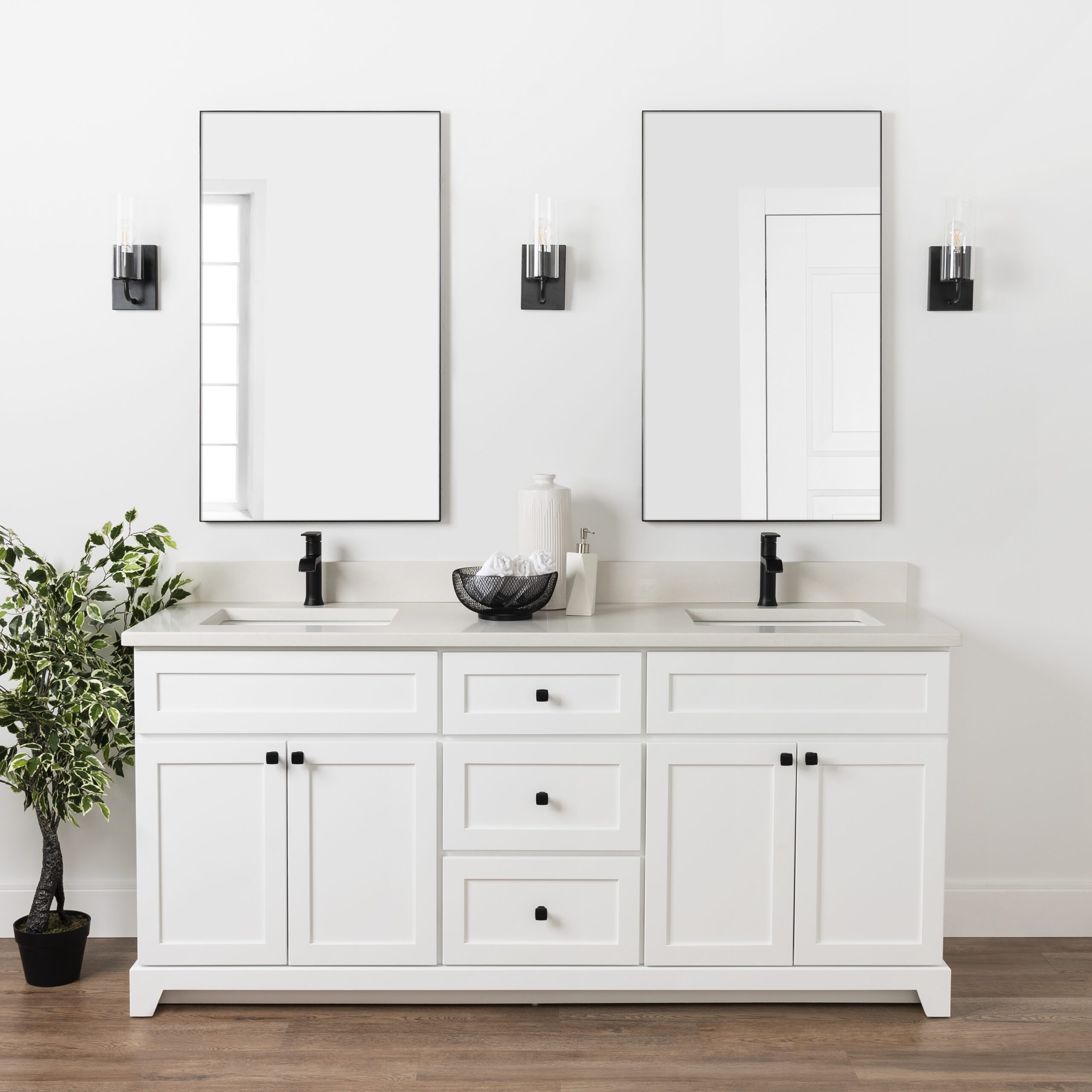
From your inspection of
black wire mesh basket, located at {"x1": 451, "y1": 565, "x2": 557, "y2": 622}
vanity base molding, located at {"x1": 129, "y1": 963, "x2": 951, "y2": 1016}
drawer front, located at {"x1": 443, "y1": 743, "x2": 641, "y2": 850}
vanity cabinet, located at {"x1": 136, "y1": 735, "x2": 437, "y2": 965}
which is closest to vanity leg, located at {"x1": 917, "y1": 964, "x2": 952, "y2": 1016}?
vanity base molding, located at {"x1": 129, "y1": 963, "x2": 951, "y2": 1016}

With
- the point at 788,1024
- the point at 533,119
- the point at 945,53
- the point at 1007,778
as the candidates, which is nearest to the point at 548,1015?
the point at 788,1024

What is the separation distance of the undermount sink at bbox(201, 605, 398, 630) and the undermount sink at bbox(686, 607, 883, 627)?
809 millimetres

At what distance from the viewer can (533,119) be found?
8.48 feet

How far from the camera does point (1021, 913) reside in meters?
2.68

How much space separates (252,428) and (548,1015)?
5.44 ft

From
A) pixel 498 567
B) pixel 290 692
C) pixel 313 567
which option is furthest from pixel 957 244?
pixel 290 692

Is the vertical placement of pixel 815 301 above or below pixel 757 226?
below

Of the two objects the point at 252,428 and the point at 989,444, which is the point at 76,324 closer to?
the point at 252,428

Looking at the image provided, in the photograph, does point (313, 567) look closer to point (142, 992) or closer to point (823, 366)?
point (142, 992)

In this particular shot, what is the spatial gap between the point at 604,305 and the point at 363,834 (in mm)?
1491

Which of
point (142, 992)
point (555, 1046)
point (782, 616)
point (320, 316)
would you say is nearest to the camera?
point (555, 1046)

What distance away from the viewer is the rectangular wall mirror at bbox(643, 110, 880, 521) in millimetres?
2574

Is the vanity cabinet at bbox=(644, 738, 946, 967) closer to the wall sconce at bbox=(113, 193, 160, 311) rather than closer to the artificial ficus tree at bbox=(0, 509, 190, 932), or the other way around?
the artificial ficus tree at bbox=(0, 509, 190, 932)

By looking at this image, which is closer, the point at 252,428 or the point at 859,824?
the point at 859,824
